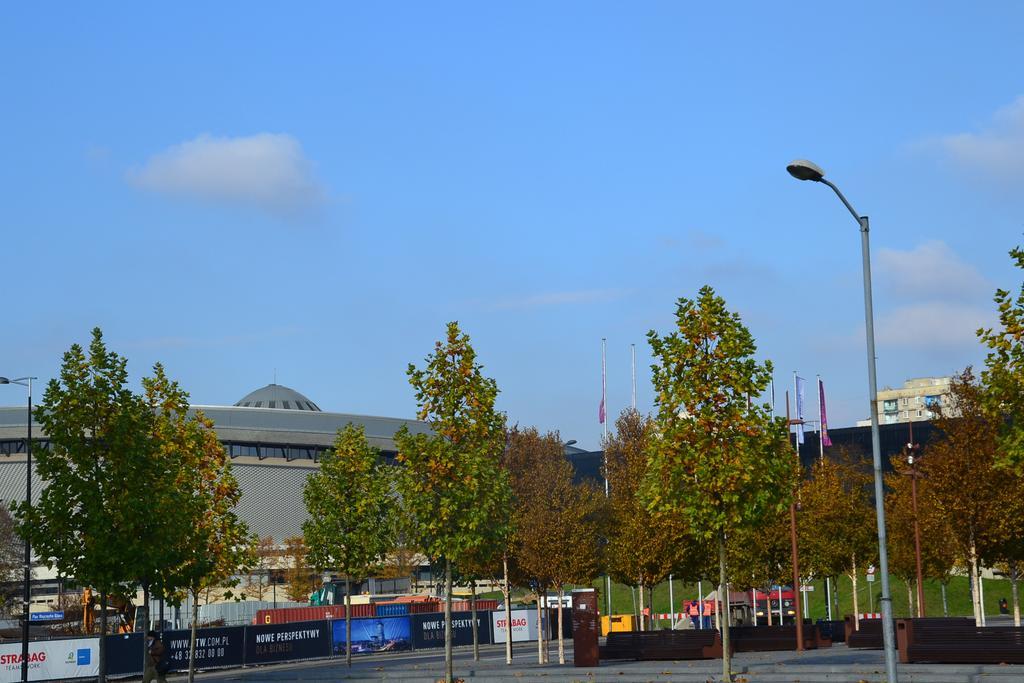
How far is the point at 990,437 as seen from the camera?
140 feet

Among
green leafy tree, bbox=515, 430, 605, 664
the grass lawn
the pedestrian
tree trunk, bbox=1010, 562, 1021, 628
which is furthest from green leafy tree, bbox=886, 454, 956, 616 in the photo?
the pedestrian

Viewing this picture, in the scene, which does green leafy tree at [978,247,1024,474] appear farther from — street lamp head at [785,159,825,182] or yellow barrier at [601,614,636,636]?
yellow barrier at [601,614,636,636]

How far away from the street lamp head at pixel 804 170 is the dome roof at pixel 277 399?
168742 millimetres

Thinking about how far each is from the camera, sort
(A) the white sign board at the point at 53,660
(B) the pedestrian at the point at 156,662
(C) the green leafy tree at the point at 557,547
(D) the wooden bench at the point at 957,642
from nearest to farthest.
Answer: (D) the wooden bench at the point at 957,642 → (B) the pedestrian at the point at 156,662 → (A) the white sign board at the point at 53,660 → (C) the green leafy tree at the point at 557,547

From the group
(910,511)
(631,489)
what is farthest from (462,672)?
(910,511)

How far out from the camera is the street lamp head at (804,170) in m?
18.7

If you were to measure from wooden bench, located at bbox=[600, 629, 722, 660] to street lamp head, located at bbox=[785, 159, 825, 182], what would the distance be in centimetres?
2358

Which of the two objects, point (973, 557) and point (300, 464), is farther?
point (300, 464)

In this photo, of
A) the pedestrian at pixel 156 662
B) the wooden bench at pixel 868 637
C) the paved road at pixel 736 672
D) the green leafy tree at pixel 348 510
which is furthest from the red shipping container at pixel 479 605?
the pedestrian at pixel 156 662

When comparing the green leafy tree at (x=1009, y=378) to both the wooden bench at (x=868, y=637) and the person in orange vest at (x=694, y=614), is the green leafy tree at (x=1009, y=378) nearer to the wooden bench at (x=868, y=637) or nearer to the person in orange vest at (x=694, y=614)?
the wooden bench at (x=868, y=637)

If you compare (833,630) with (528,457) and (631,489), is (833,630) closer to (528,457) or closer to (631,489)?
(631,489)

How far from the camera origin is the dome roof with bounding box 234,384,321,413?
185625 mm

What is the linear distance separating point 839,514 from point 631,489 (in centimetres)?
1486

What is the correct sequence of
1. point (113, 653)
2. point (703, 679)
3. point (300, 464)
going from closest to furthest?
point (703, 679), point (113, 653), point (300, 464)
